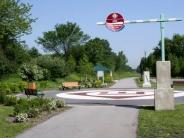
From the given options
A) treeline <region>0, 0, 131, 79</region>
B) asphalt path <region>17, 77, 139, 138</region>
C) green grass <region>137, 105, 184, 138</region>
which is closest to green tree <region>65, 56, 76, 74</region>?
treeline <region>0, 0, 131, 79</region>

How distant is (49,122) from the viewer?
15.6m

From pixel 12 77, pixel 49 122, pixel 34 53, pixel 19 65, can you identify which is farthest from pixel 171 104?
pixel 34 53

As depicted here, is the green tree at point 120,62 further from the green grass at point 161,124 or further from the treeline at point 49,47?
the green grass at point 161,124

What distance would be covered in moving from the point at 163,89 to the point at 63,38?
107 metres

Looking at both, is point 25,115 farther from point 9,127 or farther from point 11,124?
point 9,127

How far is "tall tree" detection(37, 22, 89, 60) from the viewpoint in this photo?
12444 cm

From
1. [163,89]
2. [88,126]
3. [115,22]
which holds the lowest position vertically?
[88,126]

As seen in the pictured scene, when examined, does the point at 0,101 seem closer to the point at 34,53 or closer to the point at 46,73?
the point at 46,73

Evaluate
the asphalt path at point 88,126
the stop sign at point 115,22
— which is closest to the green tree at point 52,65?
the stop sign at point 115,22

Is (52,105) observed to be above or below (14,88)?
below

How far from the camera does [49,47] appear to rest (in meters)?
125

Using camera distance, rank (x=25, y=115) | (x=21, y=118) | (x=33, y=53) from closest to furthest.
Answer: (x=21, y=118) → (x=25, y=115) → (x=33, y=53)

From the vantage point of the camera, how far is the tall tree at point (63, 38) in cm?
12444

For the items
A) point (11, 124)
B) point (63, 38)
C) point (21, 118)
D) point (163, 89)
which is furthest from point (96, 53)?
point (11, 124)
